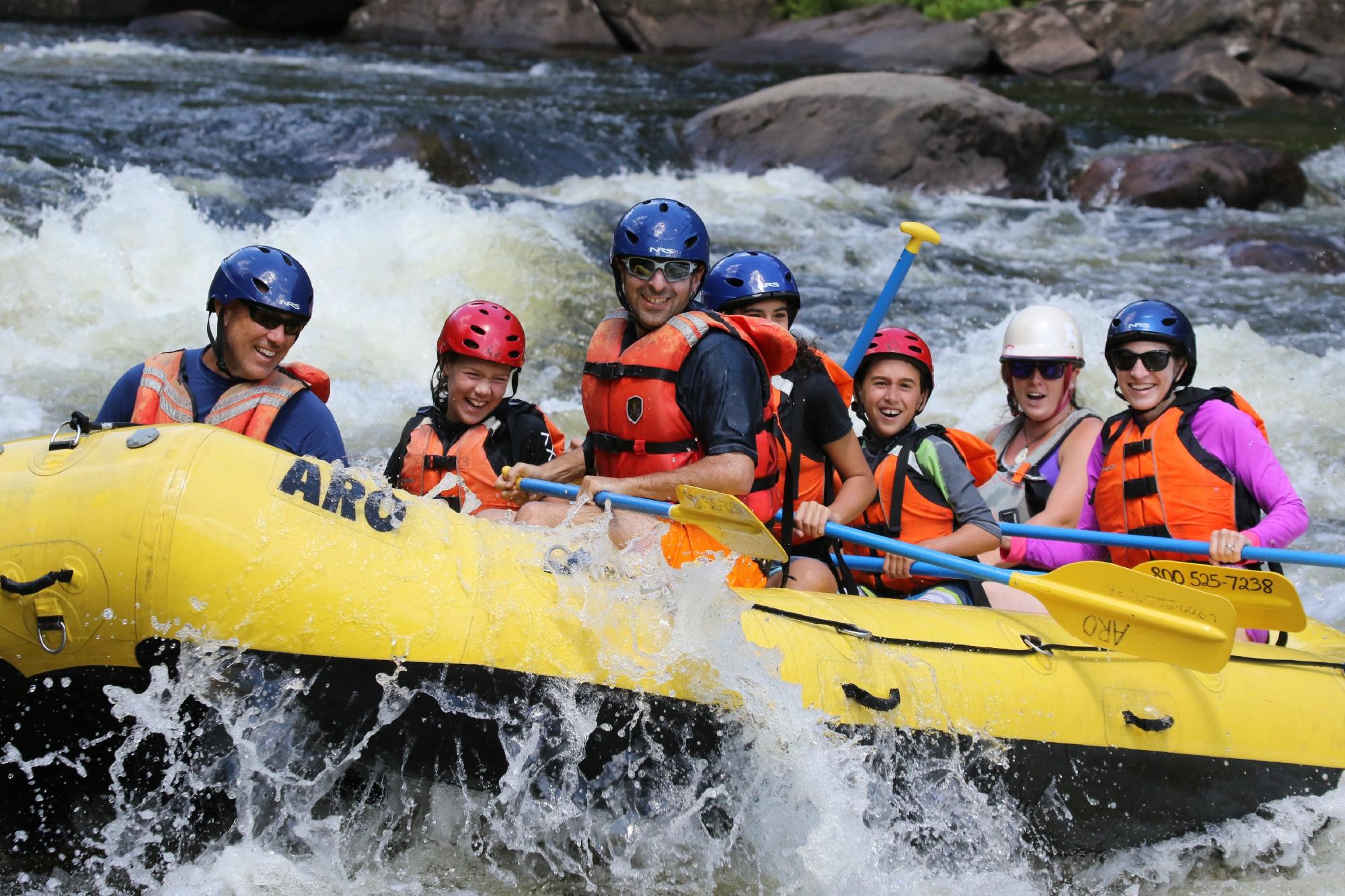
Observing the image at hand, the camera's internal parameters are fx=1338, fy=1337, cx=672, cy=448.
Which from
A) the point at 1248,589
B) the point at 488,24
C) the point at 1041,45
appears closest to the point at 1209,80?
the point at 1041,45

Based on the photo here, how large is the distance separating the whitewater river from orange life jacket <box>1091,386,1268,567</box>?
0.86 metres

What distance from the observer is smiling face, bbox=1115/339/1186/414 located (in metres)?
4.25

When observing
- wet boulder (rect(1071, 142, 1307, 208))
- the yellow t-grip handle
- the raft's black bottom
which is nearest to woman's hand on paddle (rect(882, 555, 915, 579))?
the raft's black bottom

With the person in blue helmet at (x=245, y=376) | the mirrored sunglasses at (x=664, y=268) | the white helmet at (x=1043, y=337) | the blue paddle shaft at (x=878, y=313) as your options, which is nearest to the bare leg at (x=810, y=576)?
the blue paddle shaft at (x=878, y=313)

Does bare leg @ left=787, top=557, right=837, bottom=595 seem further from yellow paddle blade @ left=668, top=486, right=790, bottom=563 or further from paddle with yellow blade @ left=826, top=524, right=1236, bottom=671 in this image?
yellow paddle blade @ left=668, top=486, right=790, bottom=563

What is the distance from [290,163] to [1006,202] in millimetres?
6609

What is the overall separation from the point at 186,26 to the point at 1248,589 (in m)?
20.9

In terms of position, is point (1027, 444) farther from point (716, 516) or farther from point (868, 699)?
point (716, 516)

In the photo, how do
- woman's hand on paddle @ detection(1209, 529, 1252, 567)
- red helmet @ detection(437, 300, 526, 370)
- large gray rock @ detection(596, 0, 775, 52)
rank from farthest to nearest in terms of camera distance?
large gray rock @ detection(596, 0, 775, 52) → red helmet @ detection(437, 300, 526, 370) → woman's hand on paddle @ detection(1209, 529, 1252, 567)

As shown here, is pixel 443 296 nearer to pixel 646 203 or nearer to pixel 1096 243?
pixel 646 203

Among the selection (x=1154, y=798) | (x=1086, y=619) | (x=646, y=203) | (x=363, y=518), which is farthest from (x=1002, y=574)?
(x=363, y=518)

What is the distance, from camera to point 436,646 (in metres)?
2.96

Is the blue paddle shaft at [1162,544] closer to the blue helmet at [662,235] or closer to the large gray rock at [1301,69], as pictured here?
the blue helmet at [662,235]

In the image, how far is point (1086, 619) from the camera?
11.3 feet
